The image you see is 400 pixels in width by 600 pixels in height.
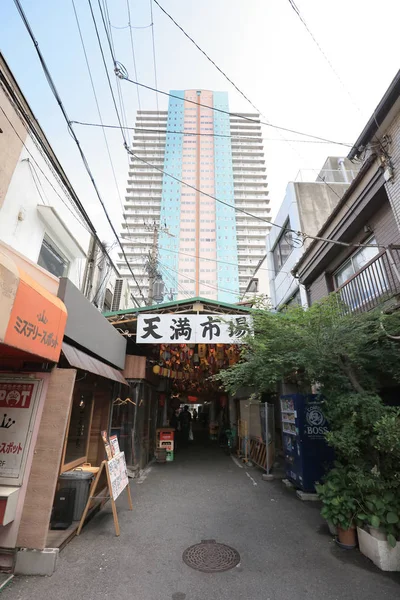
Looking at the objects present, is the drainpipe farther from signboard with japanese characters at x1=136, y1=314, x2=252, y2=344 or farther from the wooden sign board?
the wooden sign board

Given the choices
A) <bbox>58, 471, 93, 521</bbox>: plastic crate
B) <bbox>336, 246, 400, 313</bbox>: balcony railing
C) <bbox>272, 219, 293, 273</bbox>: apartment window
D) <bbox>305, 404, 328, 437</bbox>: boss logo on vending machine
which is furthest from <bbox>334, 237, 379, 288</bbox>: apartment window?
<bbox>58, 471, 93, 521</bbox>: plastic crate

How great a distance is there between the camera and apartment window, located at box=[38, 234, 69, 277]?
32.9ft

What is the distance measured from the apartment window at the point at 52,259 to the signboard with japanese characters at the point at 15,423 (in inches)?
247

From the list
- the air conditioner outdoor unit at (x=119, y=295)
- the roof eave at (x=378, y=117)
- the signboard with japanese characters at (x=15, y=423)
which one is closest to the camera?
the signboard with japanese characters at (x=15, y=423)

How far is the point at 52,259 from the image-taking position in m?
10.7

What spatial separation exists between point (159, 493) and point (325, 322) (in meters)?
6.80

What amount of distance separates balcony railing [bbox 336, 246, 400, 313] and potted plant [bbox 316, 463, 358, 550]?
4008 millimetres

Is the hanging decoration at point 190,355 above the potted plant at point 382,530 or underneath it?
above

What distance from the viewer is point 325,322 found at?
18.6 ft

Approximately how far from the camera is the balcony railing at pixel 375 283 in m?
7.28

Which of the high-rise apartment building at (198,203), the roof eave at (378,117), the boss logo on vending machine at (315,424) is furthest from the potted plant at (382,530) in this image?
the high-rise apartment building at (198,203)

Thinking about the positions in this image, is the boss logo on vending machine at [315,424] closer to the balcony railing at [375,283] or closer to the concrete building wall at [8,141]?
the balcony railing at [375,283]

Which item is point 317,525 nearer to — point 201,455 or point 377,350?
point 377,350

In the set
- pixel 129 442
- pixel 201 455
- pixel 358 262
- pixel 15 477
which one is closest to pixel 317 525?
pixel 15 477
